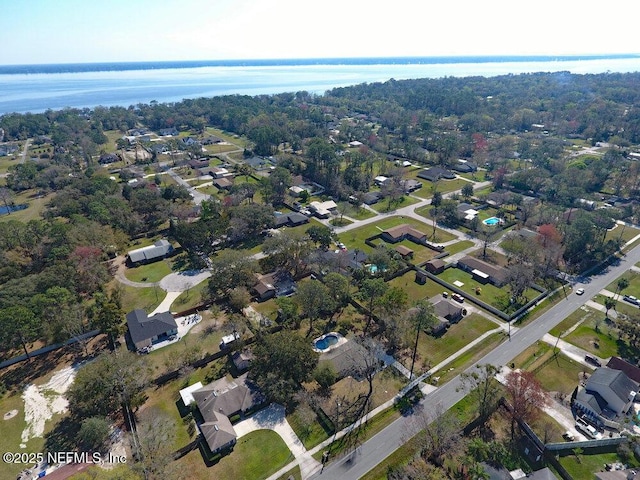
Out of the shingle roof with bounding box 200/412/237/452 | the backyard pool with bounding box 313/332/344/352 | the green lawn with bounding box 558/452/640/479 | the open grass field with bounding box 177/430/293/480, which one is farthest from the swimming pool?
the shingle roof with bounding box 200/412/237/452

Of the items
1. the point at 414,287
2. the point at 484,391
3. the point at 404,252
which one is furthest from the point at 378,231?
the point at 484,391

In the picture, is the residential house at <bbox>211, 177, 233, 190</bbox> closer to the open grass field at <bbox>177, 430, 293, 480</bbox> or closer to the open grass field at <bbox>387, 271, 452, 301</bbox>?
the open grass field at <bbox>387, 271, 452, 301</bbox>

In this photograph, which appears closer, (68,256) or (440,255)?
(68,256)

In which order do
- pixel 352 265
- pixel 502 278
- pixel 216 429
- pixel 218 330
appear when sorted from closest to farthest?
pixel 216 429 → pixel 218 330 → pixel 502 278 → pixel 352 265

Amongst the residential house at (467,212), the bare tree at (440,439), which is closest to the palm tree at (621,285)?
the residential house at (467,212)

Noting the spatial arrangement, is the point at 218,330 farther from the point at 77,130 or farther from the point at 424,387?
the point at 77,130

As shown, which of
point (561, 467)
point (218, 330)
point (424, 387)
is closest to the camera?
point (561, 467)

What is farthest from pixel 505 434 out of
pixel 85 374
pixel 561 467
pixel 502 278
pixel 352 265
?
pixel 85 374
